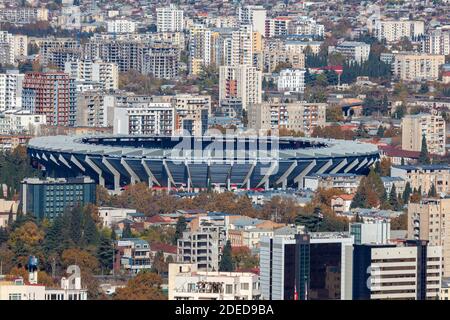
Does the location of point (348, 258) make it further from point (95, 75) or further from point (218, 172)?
point (95, 75)

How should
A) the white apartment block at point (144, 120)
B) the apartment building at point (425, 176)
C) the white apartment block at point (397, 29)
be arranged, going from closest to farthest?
the apartment building at point (425, 176) < the white apartment block at point (144, 120) < the white apartment block at point (397, 29)

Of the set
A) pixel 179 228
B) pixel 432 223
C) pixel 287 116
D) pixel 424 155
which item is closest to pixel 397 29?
pixel 287 116

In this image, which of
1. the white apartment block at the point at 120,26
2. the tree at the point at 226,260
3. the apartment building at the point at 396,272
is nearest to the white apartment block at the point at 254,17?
the white apartment block at the point at 120,26

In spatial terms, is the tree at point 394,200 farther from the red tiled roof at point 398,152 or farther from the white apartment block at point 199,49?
the white apartment block at point 199,49

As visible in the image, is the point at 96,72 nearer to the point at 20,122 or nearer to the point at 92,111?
the point at 92,111
